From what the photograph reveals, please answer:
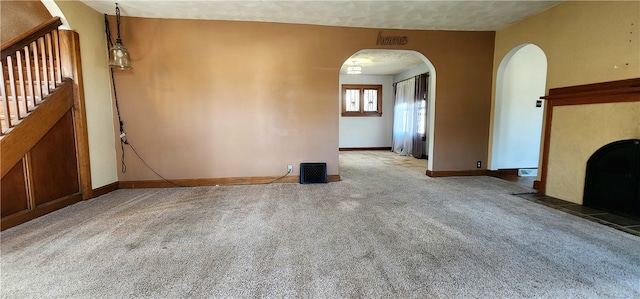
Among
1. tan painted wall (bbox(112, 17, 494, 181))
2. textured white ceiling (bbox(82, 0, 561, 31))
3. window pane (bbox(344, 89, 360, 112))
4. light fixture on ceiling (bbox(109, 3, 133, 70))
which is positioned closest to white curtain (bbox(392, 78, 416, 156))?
window pane (bbox(344, 89, 360, 112))

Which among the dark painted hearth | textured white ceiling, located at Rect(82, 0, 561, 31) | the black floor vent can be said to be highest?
textured white ceiling, located at Rect(82, 0, 561, 31)

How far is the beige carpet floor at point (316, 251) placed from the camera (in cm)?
163

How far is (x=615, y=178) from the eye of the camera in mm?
2992

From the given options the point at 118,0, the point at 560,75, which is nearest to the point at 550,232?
the point at 560,75

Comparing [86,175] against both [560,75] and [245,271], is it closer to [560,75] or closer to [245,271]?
[245,271]

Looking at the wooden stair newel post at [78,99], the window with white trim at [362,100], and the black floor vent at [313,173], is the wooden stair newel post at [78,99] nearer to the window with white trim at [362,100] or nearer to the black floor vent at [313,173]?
the black floor vent at [313,173]

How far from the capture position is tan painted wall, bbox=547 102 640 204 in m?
2.91

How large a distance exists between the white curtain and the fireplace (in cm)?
460

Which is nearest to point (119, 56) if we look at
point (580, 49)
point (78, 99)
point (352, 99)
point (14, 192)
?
point (78, 99)

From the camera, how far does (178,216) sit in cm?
288

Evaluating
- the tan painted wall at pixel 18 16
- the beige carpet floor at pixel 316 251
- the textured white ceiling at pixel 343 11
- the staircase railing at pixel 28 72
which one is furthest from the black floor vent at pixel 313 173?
the tan painted wall at pixel 18 16

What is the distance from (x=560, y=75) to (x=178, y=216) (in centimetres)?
503

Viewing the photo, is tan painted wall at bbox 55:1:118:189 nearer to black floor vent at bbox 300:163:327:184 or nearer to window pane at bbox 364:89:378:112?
black floor vent at bbox 300:163:327:184

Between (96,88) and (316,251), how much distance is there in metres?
3.75
